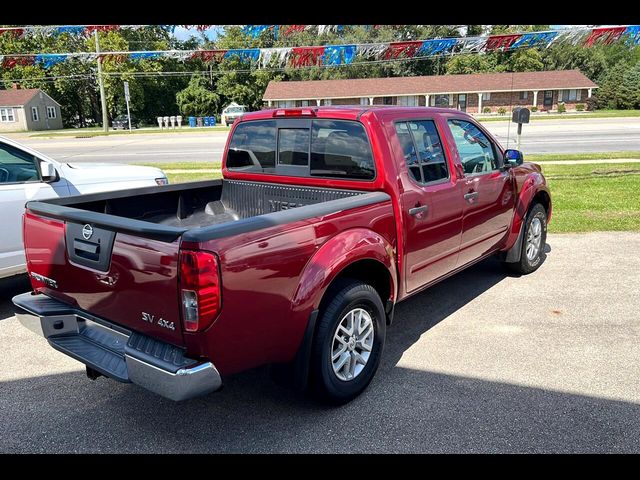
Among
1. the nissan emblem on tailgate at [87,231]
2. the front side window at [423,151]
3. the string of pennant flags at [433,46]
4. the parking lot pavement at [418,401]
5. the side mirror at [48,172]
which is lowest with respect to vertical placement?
the parking lot pavement at [418,401]

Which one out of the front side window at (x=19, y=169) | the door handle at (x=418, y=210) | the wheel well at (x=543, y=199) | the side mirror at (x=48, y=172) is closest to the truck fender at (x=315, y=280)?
the door handle at (x=418, y=210)

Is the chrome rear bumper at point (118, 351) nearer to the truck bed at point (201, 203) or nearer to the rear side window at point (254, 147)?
the truck bed at point (201, 203)

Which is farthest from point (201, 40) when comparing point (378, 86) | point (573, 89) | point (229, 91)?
point (573, 89)

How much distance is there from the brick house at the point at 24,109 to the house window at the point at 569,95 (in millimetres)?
56176

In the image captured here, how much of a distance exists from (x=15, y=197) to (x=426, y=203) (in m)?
4.09

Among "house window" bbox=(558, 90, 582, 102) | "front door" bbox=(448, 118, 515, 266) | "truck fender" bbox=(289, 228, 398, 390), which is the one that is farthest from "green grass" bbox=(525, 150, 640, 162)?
"house window" bbox=(558, 90, 582, 102)

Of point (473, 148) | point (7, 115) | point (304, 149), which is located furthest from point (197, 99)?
point (304, 149)

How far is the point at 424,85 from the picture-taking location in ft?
184

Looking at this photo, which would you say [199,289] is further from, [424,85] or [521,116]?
[424,85]

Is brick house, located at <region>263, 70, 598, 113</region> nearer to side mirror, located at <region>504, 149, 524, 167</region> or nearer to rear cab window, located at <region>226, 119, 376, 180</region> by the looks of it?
side mirror, located at <region>504, 149, 524, 167</region>

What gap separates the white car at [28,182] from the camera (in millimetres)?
5336

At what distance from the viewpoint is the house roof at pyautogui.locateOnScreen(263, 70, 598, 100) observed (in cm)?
5484

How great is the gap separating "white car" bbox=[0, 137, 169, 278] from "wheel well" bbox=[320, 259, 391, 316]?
362 cm

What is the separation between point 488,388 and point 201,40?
72.1 m
